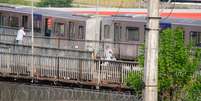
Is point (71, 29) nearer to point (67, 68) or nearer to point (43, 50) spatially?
point (43, 50)

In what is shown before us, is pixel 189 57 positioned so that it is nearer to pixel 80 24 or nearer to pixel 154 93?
pixel 154 93

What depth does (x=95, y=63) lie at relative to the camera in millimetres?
21188

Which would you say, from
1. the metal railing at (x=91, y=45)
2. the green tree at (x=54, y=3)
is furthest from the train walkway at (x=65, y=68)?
the green tree at (x=54, y=3)

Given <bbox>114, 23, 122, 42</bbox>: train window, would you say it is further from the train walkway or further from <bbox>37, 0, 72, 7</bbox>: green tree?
<bbox>37, 0, 72, 7</bbox>: green tree

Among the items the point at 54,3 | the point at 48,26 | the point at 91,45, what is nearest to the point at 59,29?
the point at 48,26

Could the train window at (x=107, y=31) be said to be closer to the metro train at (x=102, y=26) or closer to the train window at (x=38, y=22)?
the metro train at (x=102, y=26)

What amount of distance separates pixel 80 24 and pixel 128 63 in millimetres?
17337

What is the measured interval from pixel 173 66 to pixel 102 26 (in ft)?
83.7

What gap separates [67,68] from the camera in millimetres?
21656

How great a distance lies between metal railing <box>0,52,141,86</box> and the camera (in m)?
20.8

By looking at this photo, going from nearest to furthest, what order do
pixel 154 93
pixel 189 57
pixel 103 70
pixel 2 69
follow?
1. pixel 154 93
2. pixel 189 57
3. pixel 103 70
4. pixel 2 69

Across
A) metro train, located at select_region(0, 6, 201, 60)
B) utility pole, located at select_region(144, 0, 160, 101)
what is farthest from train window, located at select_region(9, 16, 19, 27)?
utility pole, located at select_region(144, 0, 160, 101)

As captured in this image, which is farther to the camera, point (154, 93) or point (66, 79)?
point (66, 79)

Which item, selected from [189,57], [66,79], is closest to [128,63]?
[66,79]
